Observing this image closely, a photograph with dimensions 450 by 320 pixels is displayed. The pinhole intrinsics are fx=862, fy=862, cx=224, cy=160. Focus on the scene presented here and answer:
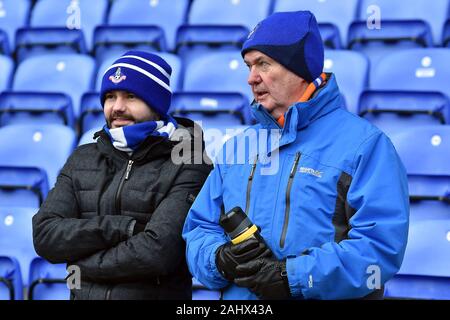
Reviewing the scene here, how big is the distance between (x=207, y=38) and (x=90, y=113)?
1.01 m

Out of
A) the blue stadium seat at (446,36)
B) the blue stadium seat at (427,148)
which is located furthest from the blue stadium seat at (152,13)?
the blue stadium seat at (427,148)

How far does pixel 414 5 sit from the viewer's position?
5555mm

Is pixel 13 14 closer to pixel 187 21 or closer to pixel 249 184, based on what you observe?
pixel 187 21

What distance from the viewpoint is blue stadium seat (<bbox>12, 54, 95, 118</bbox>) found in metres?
5.50

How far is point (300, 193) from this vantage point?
2352 millimetres

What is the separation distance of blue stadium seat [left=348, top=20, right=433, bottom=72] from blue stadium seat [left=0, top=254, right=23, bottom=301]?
2.43m

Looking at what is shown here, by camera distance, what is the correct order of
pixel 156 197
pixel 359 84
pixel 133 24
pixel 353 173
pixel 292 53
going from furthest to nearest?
1. pixel 133 24
2. pixel 359 84
3. pixel 156 197
4. pixel 292 53
5. pixel 353 173

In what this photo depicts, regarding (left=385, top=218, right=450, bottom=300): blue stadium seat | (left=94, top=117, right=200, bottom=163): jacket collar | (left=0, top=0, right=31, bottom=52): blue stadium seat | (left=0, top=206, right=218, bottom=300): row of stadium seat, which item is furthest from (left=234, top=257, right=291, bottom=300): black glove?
(left=0, top=0, right=31, bottom=52): blue stadium seat

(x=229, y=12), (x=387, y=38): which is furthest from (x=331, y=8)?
(x=229, y=12)

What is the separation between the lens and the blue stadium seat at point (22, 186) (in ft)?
14.4

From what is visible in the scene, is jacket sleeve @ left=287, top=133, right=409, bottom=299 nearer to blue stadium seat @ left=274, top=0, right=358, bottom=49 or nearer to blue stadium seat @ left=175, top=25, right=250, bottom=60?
blue stadium seat @ left=175, top=25, right=250, bottom=60

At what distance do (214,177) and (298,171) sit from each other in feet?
1.04
